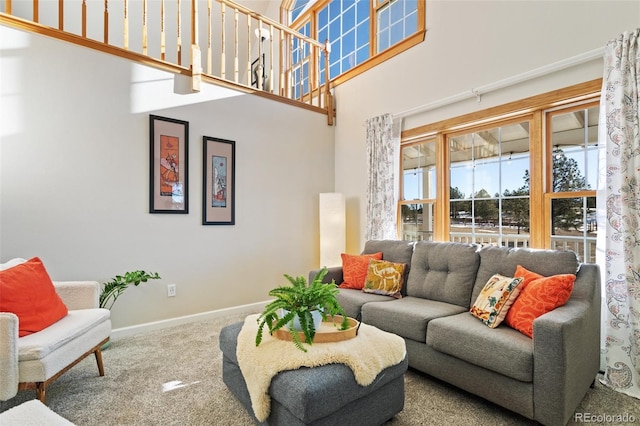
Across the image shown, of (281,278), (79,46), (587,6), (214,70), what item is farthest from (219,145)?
(587,6)

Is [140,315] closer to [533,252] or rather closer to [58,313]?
[58,313]

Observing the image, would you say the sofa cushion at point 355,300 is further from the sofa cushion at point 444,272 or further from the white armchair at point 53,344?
the white armchair at point 53,344

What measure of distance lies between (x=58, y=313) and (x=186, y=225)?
1.52 meters

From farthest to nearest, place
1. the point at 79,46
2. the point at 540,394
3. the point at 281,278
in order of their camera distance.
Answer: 1. the point at 281,278
2. the point at 79,46
3. the point at 540,394

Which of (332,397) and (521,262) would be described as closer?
(332,397)

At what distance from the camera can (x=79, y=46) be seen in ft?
9.64

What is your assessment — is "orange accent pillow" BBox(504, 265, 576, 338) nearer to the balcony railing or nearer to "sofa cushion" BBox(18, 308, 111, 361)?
"sofa cushion" BBox(18, 308, 111, 361)

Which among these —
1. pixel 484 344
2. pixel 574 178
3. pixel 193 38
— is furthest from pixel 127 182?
pixel 574 178

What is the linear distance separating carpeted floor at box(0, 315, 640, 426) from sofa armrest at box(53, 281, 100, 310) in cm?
47

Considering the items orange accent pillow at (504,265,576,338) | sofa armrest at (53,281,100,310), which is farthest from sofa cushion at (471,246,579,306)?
sofa armrest at (53,281,100,310)

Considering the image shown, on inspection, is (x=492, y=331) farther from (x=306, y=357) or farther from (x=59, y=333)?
(x=59, y=333)

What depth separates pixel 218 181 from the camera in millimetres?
3684

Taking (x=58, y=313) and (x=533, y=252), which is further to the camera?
(x=533, y=252)

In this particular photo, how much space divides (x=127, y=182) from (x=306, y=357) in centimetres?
253
